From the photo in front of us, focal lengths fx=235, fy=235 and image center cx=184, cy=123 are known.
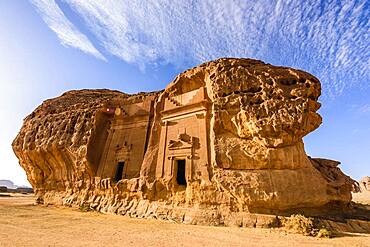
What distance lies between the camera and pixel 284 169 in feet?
41.7

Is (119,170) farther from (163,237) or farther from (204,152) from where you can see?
(163,237)

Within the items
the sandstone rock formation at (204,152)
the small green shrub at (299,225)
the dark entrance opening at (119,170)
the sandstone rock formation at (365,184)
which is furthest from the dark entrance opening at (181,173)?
the sandstone rock formation at (365,184)

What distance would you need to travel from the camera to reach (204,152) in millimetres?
14852

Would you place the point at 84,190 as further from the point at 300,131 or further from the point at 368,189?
the point at 368,189

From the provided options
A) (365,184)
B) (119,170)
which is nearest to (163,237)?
(119,170)

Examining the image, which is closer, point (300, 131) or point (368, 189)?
point (300, 131)

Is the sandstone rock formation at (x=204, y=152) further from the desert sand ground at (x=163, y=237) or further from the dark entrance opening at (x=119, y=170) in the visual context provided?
the desert sand ground at (x=163, y=237)

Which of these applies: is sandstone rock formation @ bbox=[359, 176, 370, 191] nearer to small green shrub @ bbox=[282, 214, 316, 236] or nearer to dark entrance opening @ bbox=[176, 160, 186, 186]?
small green shrub @ bbox=[282, 214, 316, 236]

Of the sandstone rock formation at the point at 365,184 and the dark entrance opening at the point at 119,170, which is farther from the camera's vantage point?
the sandstone rock formation at the point at 365,184

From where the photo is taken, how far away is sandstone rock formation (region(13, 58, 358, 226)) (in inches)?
497

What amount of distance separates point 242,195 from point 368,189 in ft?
188

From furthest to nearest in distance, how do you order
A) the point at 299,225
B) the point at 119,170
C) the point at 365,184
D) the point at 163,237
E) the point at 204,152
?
the point at 365,184 < the point at 119,170 < the point at 204,152 < the point at 299,225 < the point at 163,237

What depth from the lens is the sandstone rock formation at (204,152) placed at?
1263 centimetres

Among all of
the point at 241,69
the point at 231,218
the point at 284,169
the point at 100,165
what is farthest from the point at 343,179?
the point at 100,165
